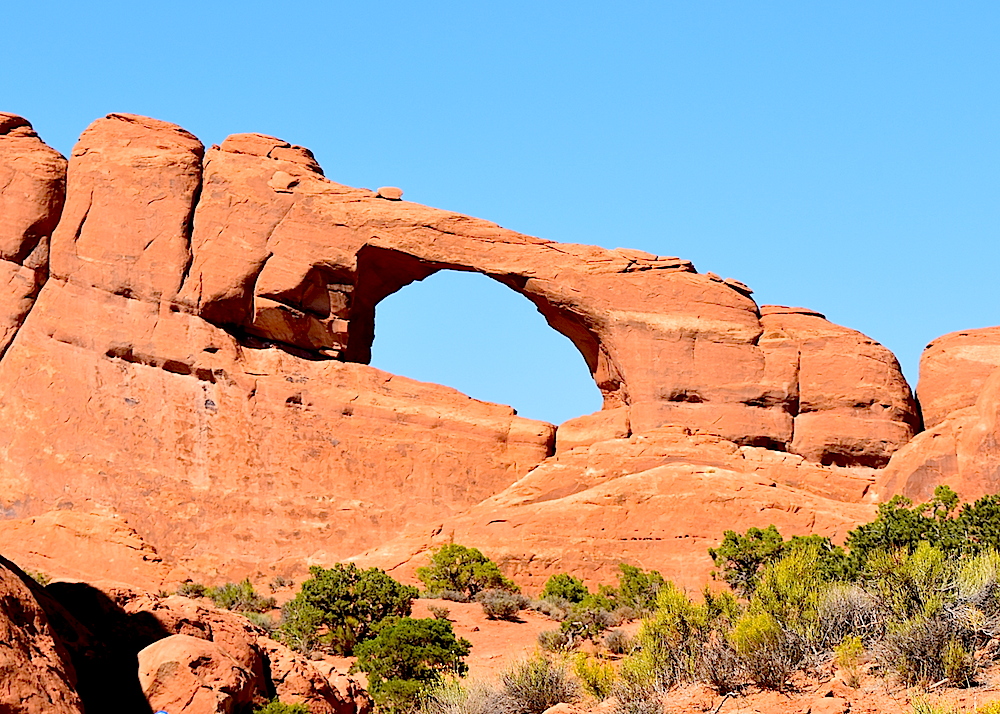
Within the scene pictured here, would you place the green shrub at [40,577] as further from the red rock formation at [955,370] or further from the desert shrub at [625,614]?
the red rock formation at [955,370]

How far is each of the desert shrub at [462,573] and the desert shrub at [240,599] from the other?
10.4 feet

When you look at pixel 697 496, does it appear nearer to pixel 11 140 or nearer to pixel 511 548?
pixel 511 548

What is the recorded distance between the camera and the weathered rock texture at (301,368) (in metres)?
29.7

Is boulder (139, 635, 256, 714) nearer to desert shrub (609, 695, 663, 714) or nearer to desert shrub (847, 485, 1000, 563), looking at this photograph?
desert shrub (609, 695, 663, 714)

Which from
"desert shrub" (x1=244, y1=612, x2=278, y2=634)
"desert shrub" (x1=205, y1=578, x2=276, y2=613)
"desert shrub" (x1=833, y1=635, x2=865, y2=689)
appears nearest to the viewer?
"desert shrub" (x1=833, y1=635, x2=865, y2=689)

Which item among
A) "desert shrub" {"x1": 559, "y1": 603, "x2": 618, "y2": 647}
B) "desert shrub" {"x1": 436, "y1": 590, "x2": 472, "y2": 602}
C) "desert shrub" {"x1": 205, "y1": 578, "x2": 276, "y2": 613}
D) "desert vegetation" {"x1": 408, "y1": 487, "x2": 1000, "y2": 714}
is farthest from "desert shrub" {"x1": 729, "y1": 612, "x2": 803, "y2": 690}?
"desert shrub" {"x1": 205, "y1": 578, "x2": 276, "y2": 613}

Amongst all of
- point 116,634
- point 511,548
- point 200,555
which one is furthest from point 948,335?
point 116,634

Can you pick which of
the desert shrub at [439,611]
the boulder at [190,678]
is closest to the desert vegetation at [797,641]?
the boulder at [190,678]

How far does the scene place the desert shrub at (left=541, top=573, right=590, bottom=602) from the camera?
2747cm

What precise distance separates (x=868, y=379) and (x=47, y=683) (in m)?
27.3

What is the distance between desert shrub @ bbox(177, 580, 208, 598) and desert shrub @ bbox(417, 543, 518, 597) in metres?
4.31

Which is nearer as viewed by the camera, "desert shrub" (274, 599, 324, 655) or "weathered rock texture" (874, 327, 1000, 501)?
"desert shrub" (274, 599, 324, 655)

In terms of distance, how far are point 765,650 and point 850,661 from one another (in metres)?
0.87

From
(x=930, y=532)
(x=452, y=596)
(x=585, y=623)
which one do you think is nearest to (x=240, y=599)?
(x=452, y=596)
